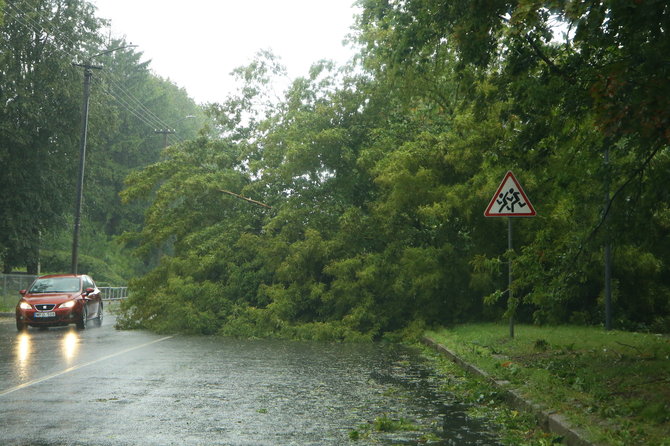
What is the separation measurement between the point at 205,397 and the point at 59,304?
597 inches

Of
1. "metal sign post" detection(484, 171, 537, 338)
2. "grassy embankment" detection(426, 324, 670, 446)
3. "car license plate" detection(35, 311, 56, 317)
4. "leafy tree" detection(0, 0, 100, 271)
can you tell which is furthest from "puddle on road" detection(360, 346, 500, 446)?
"leafy tree" detection(0, 0, 100, 271)

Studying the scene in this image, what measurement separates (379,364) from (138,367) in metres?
4.27

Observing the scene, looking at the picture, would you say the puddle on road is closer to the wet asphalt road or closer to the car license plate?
the wet asphalt road

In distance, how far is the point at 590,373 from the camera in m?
10.1

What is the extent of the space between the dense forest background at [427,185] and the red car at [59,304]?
1539 millimetres

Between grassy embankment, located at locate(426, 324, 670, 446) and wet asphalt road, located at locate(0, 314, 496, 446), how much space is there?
41.8 inches

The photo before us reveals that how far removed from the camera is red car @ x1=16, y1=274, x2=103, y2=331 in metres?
22.9

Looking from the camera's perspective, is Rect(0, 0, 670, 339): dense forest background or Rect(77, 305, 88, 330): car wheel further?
Rect(77, 305, 88, 330): car wheel

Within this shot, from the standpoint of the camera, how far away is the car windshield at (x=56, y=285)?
24.7 meters

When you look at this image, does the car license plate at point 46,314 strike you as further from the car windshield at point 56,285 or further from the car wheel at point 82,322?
the car windshield at point 56,285

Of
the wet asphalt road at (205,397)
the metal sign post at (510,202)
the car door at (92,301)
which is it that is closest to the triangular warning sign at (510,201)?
the metal sign post at (510,202)

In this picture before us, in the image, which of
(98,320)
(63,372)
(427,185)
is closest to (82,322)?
(98,320)

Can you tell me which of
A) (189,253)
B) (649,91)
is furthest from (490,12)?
(189,253)

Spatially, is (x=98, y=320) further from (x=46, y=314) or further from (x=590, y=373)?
(x=590, y=373)
